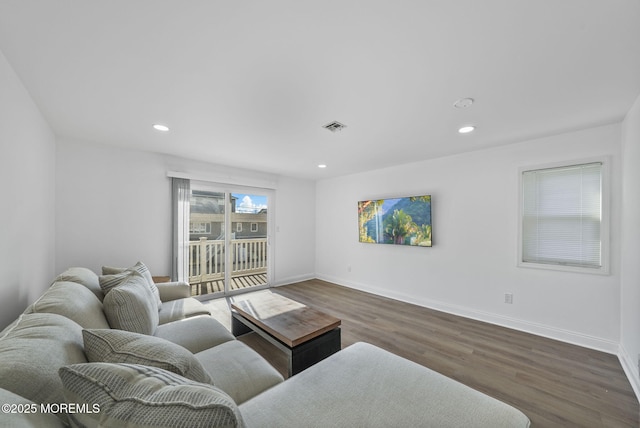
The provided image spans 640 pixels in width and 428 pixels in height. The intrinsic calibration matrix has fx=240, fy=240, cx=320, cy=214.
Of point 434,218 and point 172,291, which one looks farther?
point 434,218

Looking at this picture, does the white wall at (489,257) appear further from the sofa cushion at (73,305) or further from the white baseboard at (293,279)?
the sofa cushion at (73,305)

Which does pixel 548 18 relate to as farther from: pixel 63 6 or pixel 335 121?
pixel 63 6

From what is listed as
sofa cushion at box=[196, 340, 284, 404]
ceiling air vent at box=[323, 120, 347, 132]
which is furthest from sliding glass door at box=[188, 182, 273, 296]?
sofa cushion at box=[196, 340, 284, 404]

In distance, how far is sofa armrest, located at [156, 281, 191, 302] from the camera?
2.59 meters

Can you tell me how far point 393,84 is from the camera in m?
1.76

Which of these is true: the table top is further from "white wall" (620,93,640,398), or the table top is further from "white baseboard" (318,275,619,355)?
"white wall" (620,93,640,398)

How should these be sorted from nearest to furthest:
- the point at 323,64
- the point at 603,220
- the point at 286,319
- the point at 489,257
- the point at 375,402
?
the point at 375,402 < the point at 323,64 < the point at 286,319 < the point at 603,220 < the point at 489,257

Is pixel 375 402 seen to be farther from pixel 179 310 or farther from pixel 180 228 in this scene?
pixel 180 228

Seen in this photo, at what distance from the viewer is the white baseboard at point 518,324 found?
248 cm

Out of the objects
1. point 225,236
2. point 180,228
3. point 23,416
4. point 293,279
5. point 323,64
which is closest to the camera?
point 23,416

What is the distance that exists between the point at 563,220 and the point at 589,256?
0.43 metres

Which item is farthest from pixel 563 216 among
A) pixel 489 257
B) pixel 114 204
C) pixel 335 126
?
pixel 114 204

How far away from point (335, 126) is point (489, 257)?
2.66 meters

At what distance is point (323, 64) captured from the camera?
1.54m
